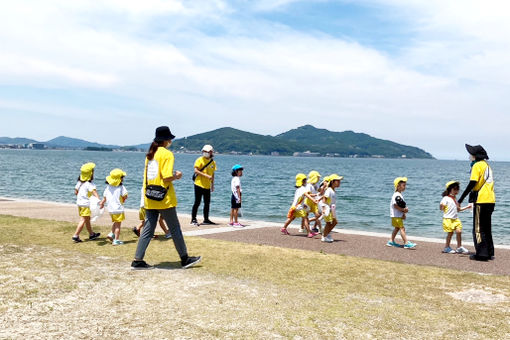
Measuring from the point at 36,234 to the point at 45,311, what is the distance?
501 centimetres

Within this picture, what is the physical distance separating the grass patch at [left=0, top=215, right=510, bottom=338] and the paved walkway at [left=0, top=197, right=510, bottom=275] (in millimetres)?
710

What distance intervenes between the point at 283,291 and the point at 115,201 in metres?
4.36

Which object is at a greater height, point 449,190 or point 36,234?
point 449,190

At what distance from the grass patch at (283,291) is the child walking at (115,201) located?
45 cm

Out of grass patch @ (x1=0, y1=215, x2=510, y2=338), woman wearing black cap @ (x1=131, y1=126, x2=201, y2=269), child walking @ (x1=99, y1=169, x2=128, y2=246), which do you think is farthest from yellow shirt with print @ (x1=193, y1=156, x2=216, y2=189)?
woman wearing black cap @ (x1=131, y1=126, x2=201, y2=269)

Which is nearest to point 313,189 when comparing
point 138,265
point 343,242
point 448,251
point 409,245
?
point 343,242

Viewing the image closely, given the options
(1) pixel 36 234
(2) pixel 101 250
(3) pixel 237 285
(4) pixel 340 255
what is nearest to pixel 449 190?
(4) pixel 340 255

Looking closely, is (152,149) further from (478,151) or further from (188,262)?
(478,151)

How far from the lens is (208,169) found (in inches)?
443

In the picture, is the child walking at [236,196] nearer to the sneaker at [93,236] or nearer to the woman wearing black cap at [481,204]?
the sneaker at [93,236]

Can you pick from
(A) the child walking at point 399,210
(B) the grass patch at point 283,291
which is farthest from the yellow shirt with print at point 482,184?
(B) the grass patch at point 283,291

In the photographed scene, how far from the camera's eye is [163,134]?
6.39 meters

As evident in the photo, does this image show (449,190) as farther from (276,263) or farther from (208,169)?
(208,169)

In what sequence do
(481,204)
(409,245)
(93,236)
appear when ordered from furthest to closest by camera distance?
(409,245) → (93,236) → (481,204)
